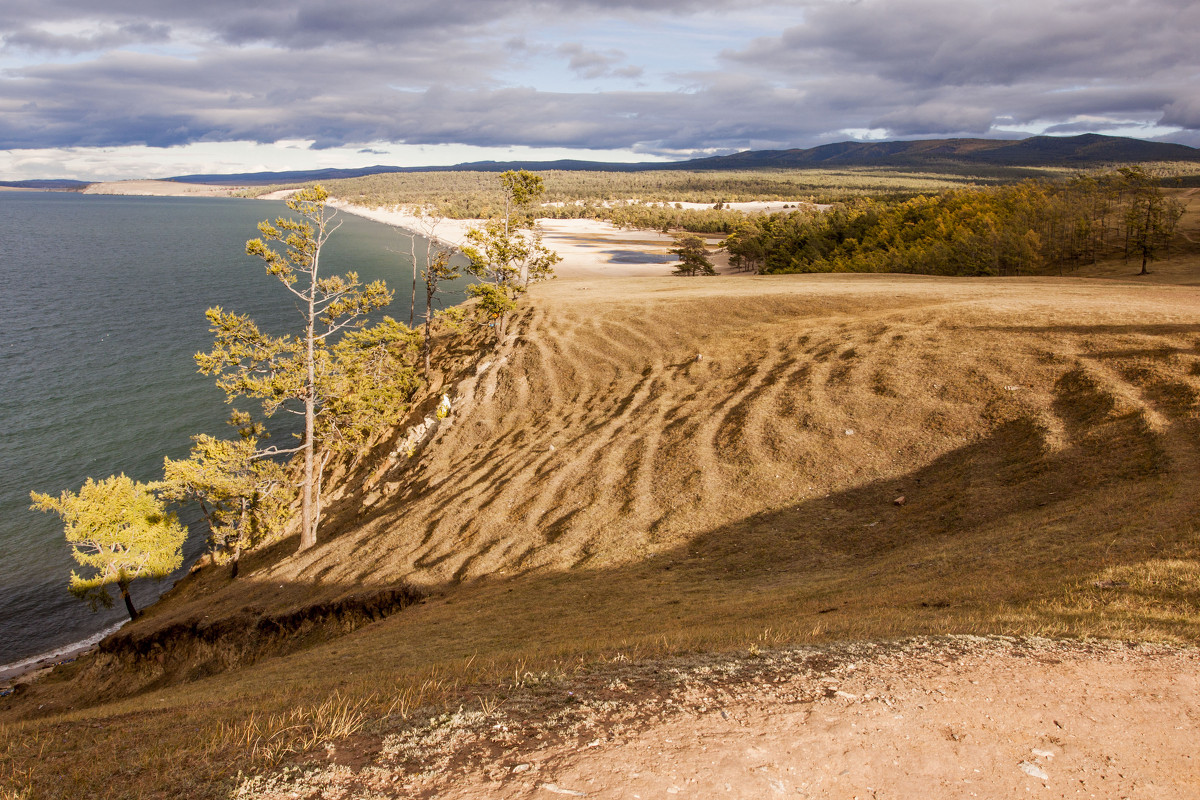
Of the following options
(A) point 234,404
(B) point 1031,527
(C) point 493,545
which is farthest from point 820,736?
(A) point 234,404

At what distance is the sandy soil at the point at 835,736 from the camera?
209 inches

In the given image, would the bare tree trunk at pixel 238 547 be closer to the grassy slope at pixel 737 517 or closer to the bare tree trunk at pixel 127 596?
the grassy slope at pixel 737 517

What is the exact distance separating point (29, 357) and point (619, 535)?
66.5 metres

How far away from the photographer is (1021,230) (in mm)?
61594

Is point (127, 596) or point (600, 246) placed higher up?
point (600, 246)

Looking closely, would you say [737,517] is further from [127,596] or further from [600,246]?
[600,246]

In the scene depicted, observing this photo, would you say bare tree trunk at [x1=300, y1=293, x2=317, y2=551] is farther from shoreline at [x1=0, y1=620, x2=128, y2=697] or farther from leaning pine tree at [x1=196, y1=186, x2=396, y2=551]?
shoreline at [x1=0, y1=620, x2=128, y2=697]

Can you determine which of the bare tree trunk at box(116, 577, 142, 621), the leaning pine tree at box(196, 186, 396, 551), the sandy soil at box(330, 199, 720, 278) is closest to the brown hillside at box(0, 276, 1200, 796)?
the bare tree trunk at box(116, 577, 142, 621)

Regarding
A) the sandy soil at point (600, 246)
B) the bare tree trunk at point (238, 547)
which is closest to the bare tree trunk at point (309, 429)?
the bare tree trunk at point (238, 547)

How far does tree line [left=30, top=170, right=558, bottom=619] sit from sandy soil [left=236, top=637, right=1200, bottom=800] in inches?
574

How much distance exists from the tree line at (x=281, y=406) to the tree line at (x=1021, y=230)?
4439 centimetres

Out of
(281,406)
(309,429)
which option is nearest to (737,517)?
(309,429)

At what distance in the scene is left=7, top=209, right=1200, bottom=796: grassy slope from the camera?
→ 8367mm

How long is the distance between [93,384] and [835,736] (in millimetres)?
63095
